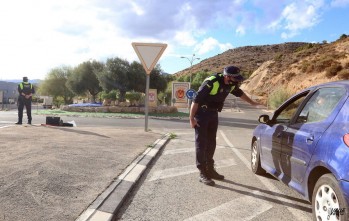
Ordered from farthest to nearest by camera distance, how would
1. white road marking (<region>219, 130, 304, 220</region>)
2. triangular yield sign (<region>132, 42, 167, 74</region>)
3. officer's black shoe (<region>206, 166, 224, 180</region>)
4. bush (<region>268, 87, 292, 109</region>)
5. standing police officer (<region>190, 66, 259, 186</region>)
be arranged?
bush (<region>268, 87, 292, 109</region>), triangular yield sign (<region>132, 42, 167, 74</region>), officer's black shoe (<region>206, 166, 224, 180</region>), standing police officer (<region>190, 66, 259, 186</region>), white road marking (<region>219, 130, 304, 220</region>)

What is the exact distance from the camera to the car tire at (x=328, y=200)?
337 cm

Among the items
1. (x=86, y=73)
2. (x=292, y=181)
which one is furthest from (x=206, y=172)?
(x=86, y=73)

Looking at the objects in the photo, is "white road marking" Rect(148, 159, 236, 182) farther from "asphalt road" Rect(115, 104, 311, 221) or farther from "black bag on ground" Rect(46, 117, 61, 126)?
"black bag on ground" Rect(46, 117, 61, 126)

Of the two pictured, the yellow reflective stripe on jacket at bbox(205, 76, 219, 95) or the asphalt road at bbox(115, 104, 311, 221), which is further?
the yellow reflective stripe on jacket at bbox(205, 76, 219, 95)

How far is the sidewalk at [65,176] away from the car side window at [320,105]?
2.46 metres

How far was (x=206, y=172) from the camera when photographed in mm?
6141

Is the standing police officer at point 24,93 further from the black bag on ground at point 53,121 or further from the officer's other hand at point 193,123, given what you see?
the officer's other hand at point 193,123

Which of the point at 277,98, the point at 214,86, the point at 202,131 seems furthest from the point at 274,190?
the point at 277,98

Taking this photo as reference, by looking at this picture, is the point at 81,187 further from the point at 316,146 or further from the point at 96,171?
the point at 316,146

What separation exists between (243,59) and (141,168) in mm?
135414

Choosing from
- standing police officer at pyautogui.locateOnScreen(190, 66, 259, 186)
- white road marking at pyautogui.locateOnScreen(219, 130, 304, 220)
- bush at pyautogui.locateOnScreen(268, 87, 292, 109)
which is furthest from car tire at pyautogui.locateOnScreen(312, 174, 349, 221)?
bush at pyautogui.locateOnScreen(268, 87, 292, 109)

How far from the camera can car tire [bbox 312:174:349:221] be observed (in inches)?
133

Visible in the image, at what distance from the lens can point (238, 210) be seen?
4633mm

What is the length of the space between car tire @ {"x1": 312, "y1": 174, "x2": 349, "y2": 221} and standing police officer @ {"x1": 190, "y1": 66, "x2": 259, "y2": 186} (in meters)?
2.21
